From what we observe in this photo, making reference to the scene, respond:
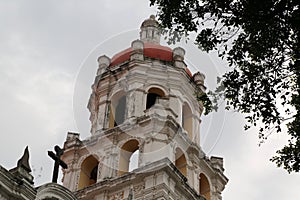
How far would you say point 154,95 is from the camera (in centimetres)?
2995

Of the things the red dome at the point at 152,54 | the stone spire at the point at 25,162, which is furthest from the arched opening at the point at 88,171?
the stone spire at the point at 25,162

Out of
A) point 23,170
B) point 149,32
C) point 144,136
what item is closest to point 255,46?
point 23,170

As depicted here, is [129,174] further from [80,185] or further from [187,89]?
[187,89]

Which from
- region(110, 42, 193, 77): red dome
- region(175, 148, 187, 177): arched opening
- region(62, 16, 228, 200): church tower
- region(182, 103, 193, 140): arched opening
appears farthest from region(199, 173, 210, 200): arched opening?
region(110, 42, 193, 77): red dome

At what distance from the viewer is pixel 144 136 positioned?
1057 inches

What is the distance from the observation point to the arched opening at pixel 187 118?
96.2 feet

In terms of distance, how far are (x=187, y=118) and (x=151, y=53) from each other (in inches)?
133

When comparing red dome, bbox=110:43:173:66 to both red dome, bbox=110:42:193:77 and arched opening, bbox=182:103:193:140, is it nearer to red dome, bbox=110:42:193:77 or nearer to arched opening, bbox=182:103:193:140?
red dome, bbox=110:42:193:77

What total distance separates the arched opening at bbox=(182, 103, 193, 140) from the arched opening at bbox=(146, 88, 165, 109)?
1145 mm

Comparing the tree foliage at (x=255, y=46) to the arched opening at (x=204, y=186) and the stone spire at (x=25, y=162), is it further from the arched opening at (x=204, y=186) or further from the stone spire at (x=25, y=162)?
the arched opening at (x=204, y=186)

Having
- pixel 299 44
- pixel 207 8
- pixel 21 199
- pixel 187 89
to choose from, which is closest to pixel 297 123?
pixel 299 44

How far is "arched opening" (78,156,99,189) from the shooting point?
89.5ft

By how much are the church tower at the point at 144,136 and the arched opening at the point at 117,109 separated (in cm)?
4

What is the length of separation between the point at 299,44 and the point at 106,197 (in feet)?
49.2
